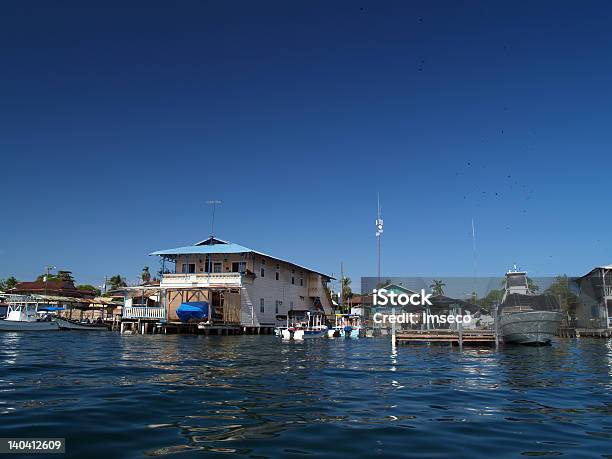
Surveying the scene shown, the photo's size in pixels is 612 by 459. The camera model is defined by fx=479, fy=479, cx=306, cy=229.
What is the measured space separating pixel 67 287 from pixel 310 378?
9107 cm

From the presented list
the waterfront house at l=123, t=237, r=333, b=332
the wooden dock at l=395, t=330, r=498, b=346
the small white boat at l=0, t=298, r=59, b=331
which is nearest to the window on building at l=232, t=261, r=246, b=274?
the waterfront house at l=123, t=237, r=333, b=332

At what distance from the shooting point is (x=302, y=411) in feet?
28.7

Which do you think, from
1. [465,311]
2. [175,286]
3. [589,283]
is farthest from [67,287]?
[589,283]

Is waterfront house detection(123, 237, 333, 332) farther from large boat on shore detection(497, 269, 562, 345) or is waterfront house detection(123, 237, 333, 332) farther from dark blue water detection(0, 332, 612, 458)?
dark blue water detection(0, 332, 612, 458)

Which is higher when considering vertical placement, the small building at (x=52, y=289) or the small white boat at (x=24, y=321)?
the small building at (x=52, y=289)

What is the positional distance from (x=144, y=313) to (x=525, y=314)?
1325 inches

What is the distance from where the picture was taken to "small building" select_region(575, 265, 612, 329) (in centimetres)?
4938

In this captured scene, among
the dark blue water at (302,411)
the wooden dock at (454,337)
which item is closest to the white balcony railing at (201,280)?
the wooden dock at (454,337)

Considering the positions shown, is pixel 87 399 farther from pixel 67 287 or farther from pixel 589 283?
pixel 67 287

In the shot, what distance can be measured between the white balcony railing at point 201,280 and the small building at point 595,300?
3685 cm

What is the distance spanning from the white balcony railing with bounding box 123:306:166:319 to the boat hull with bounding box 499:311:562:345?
30895 millimetres

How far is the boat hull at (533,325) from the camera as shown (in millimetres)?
29875

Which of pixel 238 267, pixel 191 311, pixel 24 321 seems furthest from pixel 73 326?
pixel 238 267

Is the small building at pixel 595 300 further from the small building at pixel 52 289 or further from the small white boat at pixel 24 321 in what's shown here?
the small building at pixel 52 289
